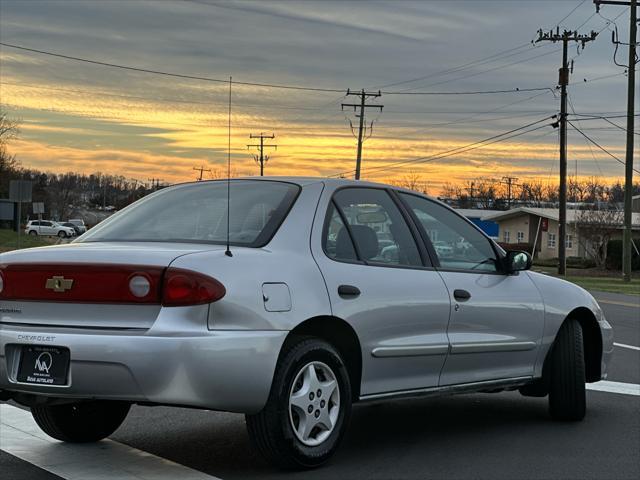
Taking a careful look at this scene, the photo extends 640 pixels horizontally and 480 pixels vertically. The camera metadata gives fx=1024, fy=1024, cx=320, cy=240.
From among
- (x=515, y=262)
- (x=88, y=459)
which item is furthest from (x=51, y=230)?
(x=88, y=459)

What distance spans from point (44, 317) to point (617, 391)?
5728 millimetres

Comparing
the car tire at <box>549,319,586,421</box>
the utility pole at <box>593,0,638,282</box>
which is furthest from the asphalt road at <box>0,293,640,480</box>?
the utility pole at <box>593,0,638,282</box>

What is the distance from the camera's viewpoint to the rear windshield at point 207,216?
5844mm

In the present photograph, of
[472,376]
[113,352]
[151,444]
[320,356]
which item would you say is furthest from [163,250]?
[472,376]

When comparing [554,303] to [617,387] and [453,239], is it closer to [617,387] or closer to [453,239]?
[453,239]

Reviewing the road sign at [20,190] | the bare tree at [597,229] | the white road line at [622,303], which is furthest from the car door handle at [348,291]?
the bare tree at [597,229]

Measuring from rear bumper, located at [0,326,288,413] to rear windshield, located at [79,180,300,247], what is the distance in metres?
0.73

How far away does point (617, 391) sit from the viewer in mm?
9242

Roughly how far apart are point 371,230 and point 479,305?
3.31ft

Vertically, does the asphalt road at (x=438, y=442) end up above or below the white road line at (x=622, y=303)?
below

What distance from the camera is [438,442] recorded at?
6.68 metres

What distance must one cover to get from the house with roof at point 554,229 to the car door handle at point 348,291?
66441 mm

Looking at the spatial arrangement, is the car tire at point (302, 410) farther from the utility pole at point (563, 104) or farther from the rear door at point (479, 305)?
the utility pole at point (563, 104)

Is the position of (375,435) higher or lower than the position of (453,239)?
lower
